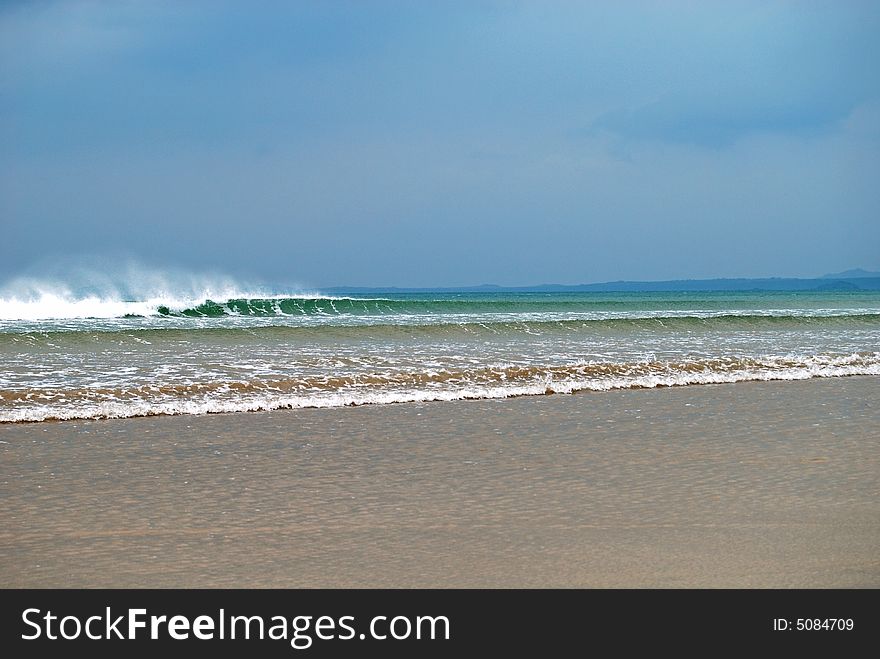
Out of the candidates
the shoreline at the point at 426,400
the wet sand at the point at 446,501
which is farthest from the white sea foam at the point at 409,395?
the wet sand at the point at 446,501

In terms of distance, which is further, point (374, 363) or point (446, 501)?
point (374, 363)

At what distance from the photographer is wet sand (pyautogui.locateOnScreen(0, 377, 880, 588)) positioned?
3.41 metres

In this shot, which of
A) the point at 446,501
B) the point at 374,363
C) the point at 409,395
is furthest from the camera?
the point at 374,363

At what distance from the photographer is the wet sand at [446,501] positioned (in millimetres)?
3410

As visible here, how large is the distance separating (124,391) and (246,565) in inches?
248

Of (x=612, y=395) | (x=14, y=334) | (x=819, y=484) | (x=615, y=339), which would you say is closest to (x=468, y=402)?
(x=612, y=395)

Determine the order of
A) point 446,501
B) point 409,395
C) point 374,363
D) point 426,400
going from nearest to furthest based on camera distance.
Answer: point 446,501 → point 426,400 → point 409,395 → point 374,363

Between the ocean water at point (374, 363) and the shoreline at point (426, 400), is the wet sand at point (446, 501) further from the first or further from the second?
the ocean water at point (374, 363)

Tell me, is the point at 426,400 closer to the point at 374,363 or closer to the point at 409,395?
the point at 409,395

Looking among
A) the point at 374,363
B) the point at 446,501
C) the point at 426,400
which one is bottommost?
the point at 446,501

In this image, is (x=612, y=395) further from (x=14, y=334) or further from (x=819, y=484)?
(x=14, y=334)

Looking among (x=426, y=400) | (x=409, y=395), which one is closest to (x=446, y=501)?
(x=426, y=400)

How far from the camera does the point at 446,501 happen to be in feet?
15.0

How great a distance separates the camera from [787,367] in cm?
1205
